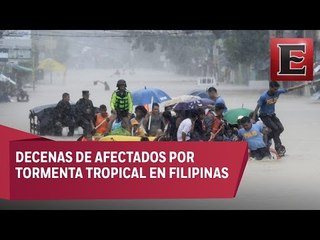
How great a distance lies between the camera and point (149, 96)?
13680 mm

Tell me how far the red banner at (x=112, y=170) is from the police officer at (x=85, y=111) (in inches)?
13.7

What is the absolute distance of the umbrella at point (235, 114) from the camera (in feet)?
45.1

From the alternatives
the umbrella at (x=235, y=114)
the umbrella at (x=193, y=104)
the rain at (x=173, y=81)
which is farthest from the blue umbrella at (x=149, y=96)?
the umbrella at (x=235, y=114)

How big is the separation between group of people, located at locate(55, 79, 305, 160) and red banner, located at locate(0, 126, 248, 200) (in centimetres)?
21

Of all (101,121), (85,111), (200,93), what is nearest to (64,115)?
(85,111)

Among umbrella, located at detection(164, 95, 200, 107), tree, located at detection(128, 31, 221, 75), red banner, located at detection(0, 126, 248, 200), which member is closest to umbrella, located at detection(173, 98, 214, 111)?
umbrella, located at detection(164, 95, 200, 107)

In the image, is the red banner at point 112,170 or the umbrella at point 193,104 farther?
the umbrella at point 193,104

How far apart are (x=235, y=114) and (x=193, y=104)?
1.66ft

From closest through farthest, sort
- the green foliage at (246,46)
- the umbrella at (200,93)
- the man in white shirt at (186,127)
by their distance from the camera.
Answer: the green foliage at (246,46)
the man in white shirt at (186,127)
the umbrella at (200,93)

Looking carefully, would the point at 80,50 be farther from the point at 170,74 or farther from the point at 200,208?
the point at 200,208

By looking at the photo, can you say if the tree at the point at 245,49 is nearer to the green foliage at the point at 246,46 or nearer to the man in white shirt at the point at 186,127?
the green foliage at the point at 246,46

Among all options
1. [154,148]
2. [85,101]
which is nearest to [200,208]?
[154,148]

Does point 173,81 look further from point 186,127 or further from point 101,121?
point 101,121

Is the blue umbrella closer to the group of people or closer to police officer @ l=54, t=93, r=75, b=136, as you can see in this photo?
the group of people
